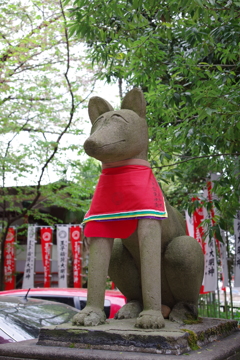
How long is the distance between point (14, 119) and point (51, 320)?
6590mm

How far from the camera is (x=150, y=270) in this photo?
245cm

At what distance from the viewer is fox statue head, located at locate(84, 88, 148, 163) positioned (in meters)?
2.54

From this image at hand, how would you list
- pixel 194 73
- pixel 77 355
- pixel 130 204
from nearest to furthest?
pixel 77 355, pixel 130 204, pixel 194 73

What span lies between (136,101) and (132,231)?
97 centimetres

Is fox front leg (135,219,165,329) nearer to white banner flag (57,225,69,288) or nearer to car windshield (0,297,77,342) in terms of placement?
car windshield (0,297,77,342)

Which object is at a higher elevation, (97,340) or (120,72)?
(120,72)

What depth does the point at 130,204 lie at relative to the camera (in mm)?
2582

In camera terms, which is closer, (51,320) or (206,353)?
(206,353)

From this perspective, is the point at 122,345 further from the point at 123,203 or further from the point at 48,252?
the point at 48,252

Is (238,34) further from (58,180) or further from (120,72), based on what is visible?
(58,180)

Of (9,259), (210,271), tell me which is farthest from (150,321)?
(9,259)

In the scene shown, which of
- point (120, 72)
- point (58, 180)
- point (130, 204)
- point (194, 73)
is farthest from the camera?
point (58, 180)

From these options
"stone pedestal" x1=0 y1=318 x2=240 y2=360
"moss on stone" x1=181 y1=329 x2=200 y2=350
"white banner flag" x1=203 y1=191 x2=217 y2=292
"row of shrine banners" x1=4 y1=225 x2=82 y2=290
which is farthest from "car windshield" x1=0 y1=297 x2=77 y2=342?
"row of shrine banners" x1=4 y1=225 x2=82 y2=290

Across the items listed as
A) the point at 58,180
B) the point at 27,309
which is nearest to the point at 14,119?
the point at 58,180
